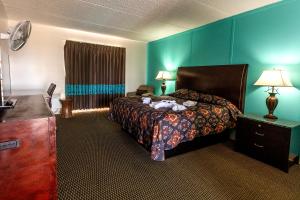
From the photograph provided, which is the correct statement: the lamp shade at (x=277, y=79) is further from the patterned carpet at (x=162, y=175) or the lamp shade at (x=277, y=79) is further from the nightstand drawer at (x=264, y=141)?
the patterned carpet at (x=162, y=175)

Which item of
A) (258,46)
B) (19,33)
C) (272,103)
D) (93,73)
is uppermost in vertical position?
(258,46)

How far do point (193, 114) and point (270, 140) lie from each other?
1.09 m

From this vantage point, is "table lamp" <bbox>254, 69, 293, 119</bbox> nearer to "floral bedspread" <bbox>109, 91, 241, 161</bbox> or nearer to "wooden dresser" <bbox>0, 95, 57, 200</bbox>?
"floral bedspread" <bbox>109, 91, 241, 161</bbox>

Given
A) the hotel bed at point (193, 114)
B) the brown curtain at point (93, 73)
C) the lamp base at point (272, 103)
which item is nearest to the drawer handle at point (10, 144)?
the hotel bed at point (193, 114)

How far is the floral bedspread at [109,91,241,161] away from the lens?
2.29 metres

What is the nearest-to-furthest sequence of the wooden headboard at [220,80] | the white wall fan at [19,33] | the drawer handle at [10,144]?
the drawer handle at [10,144] → the white wall fan at [19,33] → the wooden headboard at [220,80]

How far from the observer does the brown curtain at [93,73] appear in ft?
16.2

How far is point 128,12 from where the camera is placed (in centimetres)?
336

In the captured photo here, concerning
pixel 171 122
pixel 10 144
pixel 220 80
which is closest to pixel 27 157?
pixel 10 144

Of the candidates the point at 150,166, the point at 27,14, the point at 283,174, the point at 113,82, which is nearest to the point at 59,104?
the point at 113,82

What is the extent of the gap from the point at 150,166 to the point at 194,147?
91cm

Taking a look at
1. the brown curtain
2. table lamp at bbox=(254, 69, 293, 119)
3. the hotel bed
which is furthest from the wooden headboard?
the brown curtain

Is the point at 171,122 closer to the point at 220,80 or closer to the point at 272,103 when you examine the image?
the point at 272,103

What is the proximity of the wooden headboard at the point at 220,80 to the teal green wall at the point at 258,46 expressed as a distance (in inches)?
4.6
